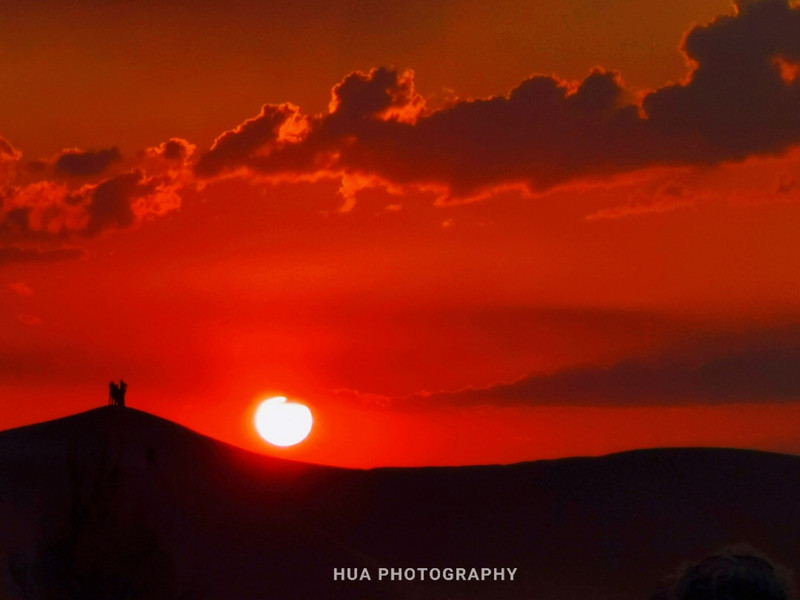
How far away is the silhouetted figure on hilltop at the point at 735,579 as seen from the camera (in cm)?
283

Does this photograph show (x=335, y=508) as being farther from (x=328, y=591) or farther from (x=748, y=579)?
(x=748, y=579)

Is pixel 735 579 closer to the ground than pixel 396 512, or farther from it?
closer to the ground

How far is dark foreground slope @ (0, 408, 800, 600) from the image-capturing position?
990 inches

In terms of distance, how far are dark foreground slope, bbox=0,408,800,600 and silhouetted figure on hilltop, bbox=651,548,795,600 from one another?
16.1 m

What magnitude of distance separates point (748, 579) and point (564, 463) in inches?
1580

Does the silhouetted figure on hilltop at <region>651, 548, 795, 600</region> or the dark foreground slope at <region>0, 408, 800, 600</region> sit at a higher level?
the dark foreground slope at <region>0, 408, 800, 600</region>

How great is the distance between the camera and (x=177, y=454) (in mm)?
36844

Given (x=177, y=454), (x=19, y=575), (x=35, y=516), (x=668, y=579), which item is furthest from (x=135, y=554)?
(x=177, y=454)

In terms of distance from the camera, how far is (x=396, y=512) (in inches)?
1495

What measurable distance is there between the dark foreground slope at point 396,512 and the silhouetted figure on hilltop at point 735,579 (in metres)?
16.1

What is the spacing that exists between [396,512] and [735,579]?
35632 millimetres

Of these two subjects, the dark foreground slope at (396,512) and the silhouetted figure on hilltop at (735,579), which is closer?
the silhouetted figure on hilltop at (735,579)

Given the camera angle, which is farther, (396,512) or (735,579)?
(396,512)

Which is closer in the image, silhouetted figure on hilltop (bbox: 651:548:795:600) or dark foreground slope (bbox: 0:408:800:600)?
silhouetted figure on hilltop (bbox: 651:548:795:600)
